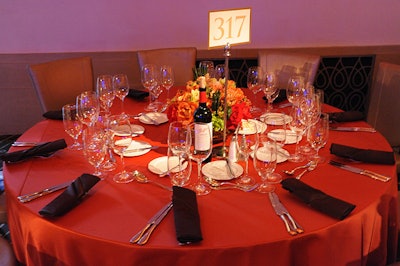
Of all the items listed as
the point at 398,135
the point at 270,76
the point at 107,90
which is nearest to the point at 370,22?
the point at 398,135

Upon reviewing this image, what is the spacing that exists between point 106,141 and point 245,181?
A: 0.55m

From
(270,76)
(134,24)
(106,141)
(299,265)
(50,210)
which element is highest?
(134,24)

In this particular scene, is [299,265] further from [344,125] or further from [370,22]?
[370,22]

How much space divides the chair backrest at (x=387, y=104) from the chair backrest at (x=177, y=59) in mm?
1318

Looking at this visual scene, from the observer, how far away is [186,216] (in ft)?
3.89

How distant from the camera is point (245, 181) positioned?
143cm

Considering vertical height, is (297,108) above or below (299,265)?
above

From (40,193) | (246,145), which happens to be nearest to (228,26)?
(246,145)

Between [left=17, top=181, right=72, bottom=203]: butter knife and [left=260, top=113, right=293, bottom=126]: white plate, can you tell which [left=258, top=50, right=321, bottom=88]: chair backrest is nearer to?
[left=260, top=113, right=293, bottom=126]: white plate

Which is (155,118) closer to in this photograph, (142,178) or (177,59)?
(142,178)

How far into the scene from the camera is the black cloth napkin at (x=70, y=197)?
1239 millimetres

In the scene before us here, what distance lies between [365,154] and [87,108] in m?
1.22

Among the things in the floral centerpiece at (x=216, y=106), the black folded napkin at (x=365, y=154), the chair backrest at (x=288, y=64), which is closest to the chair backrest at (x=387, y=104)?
the chair backrest at (x=288, y=64)

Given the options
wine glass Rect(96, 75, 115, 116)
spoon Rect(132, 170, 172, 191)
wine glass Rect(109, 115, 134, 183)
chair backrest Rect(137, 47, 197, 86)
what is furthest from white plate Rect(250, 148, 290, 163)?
chair backrest Rect(137, 47, 197, 86)
